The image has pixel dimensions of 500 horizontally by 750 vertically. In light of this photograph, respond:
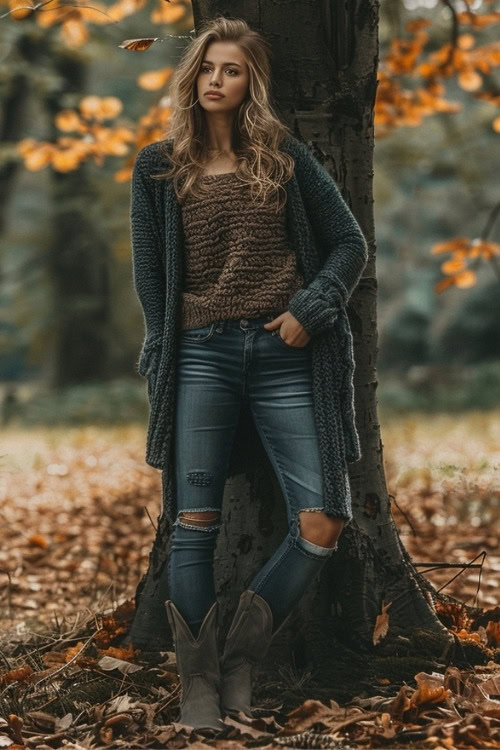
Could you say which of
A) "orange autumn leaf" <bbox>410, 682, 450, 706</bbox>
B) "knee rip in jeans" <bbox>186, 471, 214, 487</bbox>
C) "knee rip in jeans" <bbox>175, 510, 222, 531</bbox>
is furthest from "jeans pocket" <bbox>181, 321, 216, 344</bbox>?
"orange autumn leaf" <bbox>410, 682, 450, 706</bbox>

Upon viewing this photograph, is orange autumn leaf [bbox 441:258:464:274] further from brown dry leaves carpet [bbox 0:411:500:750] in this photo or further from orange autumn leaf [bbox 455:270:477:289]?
brown dry leaves carpet [bbox 0:411:500:750]

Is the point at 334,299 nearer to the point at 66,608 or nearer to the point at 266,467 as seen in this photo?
the point at 266,467

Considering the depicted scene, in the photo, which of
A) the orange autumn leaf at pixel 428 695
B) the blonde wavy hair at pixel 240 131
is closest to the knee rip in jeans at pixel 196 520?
the orange autumn leaf at pixel 428 695

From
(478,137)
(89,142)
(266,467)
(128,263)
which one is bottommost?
(266,467)

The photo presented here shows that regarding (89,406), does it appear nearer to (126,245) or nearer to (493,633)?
(126,245)

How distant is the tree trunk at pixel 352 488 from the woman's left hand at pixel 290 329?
637mm

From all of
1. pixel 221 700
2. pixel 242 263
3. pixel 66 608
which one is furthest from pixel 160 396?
pixel 66 608

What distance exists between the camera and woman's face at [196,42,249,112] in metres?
3.03

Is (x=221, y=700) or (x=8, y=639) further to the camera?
(x=8, y=639)

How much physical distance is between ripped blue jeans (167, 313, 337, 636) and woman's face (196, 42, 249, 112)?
722 millimetres

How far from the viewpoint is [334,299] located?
116 inches

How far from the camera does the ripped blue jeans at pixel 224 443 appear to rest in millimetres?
2949

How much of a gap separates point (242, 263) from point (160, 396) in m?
0.50

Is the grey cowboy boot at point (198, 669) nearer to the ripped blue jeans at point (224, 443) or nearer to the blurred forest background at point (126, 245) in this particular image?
the ripped blue jeans at point (224, 443)
